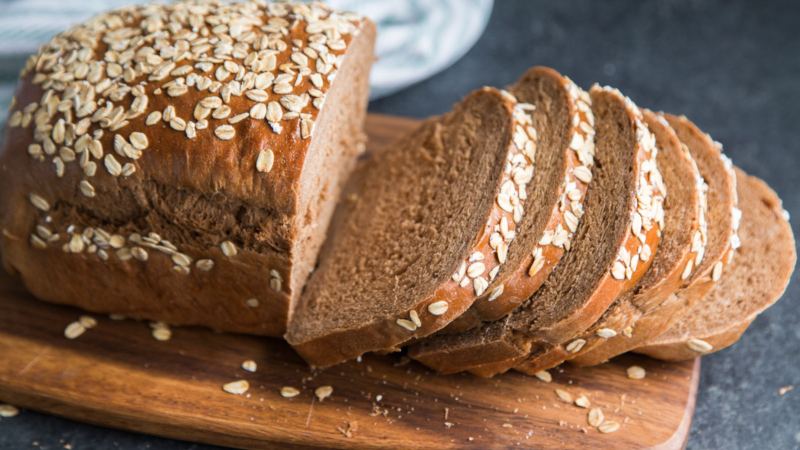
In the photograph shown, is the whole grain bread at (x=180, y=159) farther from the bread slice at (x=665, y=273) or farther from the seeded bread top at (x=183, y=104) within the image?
the bread slice at (x=665, y=273)

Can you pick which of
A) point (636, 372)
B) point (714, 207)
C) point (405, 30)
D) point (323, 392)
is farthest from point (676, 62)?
point (323, 392)

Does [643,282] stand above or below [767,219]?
below

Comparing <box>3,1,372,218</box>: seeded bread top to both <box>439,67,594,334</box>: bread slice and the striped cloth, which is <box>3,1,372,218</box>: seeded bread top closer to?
<box>439,67,594,334</box>: bread slice

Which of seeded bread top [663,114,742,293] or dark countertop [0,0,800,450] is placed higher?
dark countertop [0,0,800,450]

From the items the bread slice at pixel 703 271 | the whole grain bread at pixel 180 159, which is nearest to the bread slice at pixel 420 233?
the whole grain bread at pixel 180 159

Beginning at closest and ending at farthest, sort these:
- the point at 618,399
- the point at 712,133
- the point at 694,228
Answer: the point at 694,228, the point at 618,399, the point at 712,133

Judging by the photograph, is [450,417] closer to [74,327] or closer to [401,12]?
[74,327]

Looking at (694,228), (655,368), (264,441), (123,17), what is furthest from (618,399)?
(123,17)

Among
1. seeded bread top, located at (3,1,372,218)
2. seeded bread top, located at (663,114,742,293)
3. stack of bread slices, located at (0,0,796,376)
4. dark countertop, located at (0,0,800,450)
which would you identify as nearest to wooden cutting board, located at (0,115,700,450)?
stack of bread slices, located at (0,0,796,376)
